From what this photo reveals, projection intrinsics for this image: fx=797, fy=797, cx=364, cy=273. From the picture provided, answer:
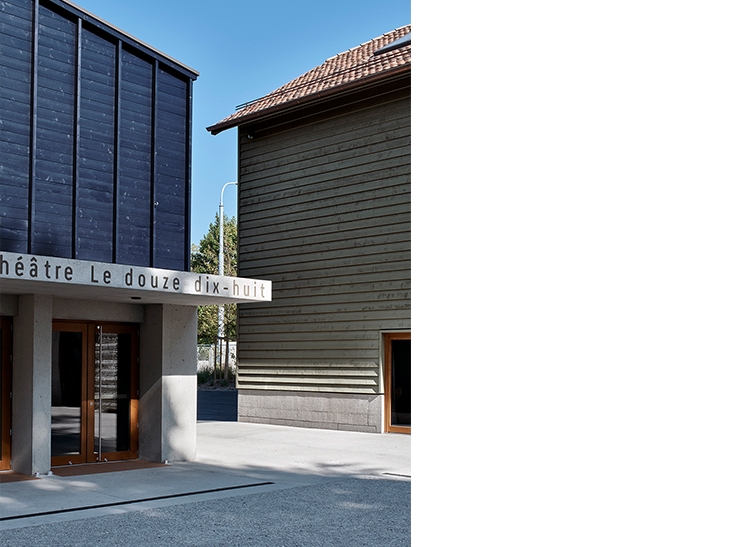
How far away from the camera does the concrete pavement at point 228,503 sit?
24.2 ft

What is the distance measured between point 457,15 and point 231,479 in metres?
10.4

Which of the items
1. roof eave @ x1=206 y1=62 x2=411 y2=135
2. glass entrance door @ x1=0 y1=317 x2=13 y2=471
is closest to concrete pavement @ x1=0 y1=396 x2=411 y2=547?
glass entrance door @ x1=0 y1=317 x2=13 y2=471

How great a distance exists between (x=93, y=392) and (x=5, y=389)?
1276 mm

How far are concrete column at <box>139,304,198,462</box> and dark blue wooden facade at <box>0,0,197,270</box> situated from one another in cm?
93

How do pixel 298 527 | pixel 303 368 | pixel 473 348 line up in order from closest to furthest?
pixel 473 348
pixel 298 527
pixel 303 368

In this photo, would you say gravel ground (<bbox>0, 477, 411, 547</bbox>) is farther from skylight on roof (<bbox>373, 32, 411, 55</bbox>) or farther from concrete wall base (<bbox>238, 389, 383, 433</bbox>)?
skylight on roof (<bbox>373, 32, 411, 55</bbox>)

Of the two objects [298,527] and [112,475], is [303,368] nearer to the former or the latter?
[112,475]

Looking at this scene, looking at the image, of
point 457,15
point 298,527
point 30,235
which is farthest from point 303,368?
point 457,15

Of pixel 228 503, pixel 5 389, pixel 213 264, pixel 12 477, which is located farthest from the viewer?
pixel 213 264

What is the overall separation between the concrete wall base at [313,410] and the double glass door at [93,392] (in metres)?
5.93

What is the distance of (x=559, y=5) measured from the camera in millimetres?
982

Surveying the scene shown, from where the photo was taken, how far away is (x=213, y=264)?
45.1 meters

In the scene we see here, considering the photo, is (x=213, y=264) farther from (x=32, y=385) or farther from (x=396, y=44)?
(x=32, y=385)

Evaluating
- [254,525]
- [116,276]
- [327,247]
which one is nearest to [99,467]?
[116,276]
